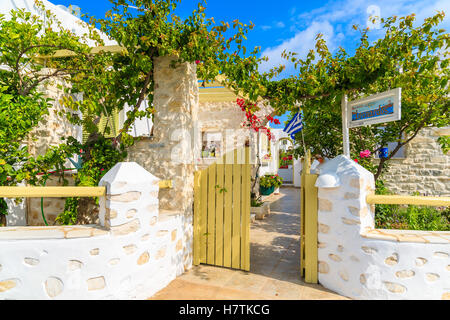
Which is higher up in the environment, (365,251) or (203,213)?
(203,213)

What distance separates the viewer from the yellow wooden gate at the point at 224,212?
356 centimetres

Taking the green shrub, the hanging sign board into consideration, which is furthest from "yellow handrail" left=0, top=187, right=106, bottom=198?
the green shrub

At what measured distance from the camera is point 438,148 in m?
7.18

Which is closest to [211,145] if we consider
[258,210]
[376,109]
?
[258,210]

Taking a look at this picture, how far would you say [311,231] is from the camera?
331 centimetres

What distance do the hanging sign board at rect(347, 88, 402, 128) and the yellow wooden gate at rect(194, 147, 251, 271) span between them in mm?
1842

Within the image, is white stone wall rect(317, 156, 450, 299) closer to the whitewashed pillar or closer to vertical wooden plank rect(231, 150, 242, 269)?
vertical wooden plank rect(231, 150, 242, 269)

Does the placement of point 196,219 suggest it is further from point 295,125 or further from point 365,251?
point 295,125

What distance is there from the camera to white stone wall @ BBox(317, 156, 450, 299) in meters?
2.65

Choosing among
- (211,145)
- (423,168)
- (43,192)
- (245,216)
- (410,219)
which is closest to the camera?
(43,192)

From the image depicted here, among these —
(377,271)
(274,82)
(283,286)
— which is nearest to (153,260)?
(283,286)

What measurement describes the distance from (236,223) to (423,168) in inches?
256

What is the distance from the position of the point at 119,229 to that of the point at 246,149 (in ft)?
5.81

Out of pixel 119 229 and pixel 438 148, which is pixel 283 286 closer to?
pixel 119 229
